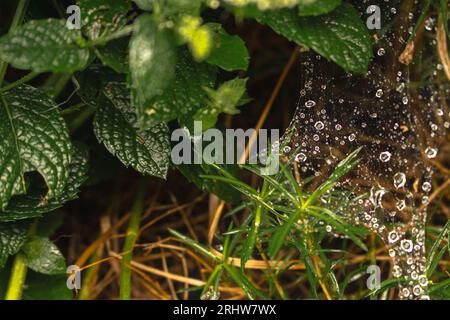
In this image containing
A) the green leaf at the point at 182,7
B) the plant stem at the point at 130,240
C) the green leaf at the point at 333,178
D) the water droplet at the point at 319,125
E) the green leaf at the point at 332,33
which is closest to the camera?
the green leaf at the point at 182,7

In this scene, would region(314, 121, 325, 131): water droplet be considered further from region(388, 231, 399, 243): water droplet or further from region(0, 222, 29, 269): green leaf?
region(0, 222, 29, 269): green leaf

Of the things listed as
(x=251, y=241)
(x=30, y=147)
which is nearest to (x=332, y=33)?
(x=251, y=241)

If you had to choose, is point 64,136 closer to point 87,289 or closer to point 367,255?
point 87,289

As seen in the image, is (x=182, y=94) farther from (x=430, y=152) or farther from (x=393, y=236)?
(x=430, y=152)

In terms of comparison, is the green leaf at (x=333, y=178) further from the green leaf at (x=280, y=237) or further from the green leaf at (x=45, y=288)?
the green leaf at (x=45, y=288)

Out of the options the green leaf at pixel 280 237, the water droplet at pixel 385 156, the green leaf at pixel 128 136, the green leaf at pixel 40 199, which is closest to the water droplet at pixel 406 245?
the water droplet at pixel 385 156

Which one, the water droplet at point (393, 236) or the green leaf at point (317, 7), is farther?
the water droplet at point (393, 236)
